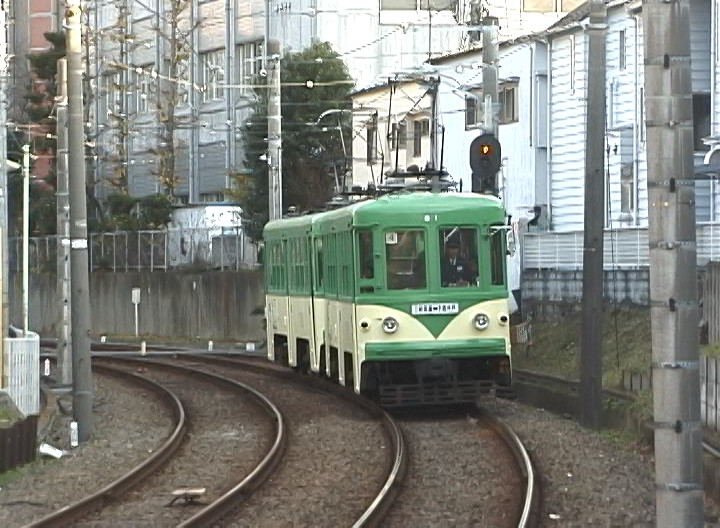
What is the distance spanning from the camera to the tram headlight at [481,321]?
67.4 feet

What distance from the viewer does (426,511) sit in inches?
540

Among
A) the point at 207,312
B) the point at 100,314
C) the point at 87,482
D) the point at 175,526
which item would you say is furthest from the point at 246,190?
the point at 175,526

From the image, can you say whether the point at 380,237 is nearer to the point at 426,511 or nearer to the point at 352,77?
the point at 426,511

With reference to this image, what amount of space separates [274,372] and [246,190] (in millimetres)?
20786


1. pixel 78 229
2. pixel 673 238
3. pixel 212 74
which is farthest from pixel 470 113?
pixel 673 238

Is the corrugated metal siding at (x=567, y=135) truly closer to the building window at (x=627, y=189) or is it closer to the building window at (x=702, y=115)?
the building window at (x=627, y=189)

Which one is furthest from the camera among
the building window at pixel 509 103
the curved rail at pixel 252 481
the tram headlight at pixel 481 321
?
the building window at pixel 509 103

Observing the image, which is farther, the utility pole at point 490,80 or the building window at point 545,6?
the building window at point 545,6

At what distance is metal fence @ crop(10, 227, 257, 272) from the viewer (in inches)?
1978

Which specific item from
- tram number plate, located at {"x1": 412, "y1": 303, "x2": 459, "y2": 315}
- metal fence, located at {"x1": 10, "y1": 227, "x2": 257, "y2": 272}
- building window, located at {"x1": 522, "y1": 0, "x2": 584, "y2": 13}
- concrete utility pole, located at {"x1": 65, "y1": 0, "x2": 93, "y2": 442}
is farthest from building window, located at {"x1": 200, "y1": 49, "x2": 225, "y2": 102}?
tram number plate, located at {"x1": 412, "y1": 303, "x2": 459, "y2": 315}

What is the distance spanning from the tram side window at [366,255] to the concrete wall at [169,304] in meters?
24.1

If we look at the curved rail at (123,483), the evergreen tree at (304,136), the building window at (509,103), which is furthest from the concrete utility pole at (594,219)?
the evergreen tree at (304,136)

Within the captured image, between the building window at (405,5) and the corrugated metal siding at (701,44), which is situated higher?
the building window at (405,5)

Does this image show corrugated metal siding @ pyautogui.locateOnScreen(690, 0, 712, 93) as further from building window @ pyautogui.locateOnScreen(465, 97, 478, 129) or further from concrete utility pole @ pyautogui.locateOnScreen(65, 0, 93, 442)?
concrete utility pole @ pyautogui.locateOnScreen(65, 0, 93, 442)
